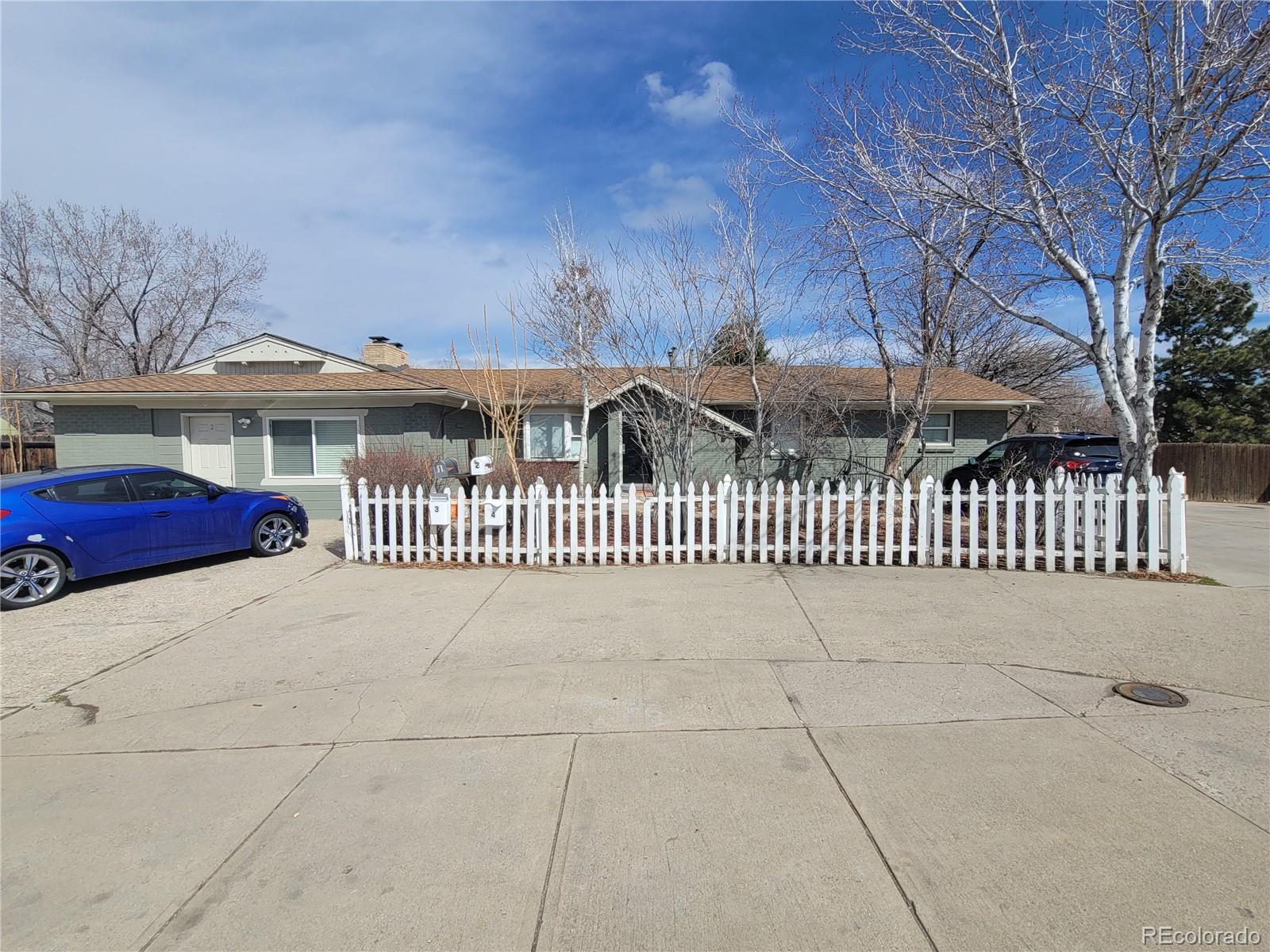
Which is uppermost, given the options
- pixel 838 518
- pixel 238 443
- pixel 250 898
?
pixel 238 443

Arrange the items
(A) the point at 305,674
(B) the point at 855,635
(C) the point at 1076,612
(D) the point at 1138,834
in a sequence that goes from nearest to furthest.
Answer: (D) the point at 1138,834 < (A) the point at 305,674 < (B) the point at 855,635 < (C) the point at 1076,612

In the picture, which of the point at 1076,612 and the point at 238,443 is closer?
the point at 1076,612

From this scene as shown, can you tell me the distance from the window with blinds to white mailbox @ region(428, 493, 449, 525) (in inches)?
234

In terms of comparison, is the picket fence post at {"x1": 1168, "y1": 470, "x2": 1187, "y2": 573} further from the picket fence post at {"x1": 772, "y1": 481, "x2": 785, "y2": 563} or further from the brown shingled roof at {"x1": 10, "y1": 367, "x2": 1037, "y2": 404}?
the brown shingled roof at {"x1": 10, "y1": 367, "x2": 1037, "y2": 404}

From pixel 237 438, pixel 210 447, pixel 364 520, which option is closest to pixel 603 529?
pixel 364 520

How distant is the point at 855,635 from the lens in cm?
555

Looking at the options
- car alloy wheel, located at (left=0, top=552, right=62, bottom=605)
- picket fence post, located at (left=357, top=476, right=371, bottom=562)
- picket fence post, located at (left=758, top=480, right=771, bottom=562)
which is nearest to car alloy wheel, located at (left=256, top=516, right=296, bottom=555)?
picket fence post, located at (left=357, top=476, right=371, bottom=562)

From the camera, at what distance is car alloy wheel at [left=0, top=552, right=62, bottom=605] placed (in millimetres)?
6812

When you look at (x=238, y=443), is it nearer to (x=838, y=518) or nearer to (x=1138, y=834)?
(x=838, y=518)

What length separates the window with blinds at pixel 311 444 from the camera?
1360cm

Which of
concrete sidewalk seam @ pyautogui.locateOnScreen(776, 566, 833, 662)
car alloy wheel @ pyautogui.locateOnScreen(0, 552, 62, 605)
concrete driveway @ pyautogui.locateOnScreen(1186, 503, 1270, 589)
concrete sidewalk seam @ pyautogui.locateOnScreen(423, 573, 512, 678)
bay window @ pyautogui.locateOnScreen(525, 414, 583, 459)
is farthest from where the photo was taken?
bay window @ pyautogui.locateOnScreen(525, 414, 583, 459)

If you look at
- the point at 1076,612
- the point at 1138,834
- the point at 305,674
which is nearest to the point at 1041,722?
the point at 1138,834

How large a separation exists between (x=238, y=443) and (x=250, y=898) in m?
13.1

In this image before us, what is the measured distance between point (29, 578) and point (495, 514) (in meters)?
4.84
